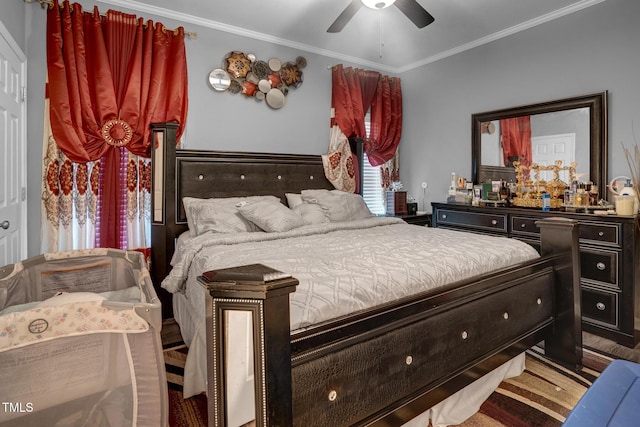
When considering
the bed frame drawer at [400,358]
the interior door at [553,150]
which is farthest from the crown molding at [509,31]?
the bed frame drawer at [400,358]

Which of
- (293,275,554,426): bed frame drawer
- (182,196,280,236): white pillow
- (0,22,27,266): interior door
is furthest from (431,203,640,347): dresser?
(0,22,27,266): interior door

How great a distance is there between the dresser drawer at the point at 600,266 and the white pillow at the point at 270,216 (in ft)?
7.57

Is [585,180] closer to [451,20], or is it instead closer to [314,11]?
[451,20]

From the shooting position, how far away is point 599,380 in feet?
→ 3.46

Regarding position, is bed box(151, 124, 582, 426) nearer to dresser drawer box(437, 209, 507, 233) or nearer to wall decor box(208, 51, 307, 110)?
wall decor box(208, 51, 307, 110)

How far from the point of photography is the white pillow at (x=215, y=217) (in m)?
2.72

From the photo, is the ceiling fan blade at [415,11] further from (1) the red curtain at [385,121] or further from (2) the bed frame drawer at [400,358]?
(1) the red curtain at [385,121]

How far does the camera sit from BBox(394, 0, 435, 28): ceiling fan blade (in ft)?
7.83

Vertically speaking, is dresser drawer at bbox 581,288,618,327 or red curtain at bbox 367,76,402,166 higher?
red curtain at bbox 367,76,402,166

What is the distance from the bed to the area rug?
4.9 inches

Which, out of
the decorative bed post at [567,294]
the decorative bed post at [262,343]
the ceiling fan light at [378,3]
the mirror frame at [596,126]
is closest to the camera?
the decorative bed post at [262,343]

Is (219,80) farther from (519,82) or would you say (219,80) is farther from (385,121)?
(519,82)

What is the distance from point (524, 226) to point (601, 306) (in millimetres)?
851

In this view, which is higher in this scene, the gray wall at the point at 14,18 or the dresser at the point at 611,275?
the gray wall at the point at 14,18
